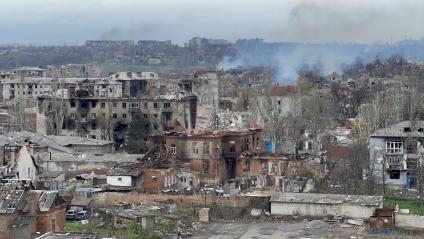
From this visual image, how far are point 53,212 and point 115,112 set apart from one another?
22.3m

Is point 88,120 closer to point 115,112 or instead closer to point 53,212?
point 115,112

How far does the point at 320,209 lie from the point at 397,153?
7.29 m

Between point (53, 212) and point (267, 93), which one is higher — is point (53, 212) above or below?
below

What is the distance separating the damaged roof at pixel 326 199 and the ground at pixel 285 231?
0.94m

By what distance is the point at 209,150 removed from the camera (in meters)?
38.5

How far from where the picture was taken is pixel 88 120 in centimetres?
5075

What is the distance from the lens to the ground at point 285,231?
29.1 meters

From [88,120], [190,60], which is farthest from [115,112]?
[190,60]

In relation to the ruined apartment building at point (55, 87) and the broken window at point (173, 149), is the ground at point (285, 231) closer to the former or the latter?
the broken window at point (173, 149)

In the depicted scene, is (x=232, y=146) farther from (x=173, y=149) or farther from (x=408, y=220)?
(x=408, y=220)

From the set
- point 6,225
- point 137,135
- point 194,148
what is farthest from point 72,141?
point 6,225

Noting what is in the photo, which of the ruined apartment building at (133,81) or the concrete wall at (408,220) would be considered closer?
the concrete wall at (408,220)

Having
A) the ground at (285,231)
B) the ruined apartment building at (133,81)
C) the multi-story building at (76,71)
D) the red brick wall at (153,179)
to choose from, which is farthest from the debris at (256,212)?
the multi-story building at (76,71)

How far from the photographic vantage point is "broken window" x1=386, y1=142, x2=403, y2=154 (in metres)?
38.3
